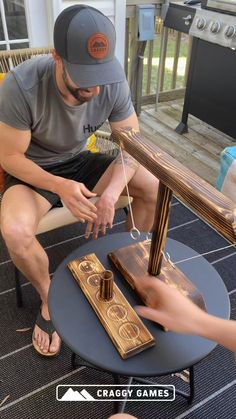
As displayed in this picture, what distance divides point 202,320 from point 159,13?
8.64ft

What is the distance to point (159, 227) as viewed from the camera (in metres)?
0.93

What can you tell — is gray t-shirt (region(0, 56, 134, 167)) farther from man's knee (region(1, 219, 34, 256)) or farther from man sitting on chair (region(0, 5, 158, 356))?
man's knee (region(1, 219, 34, 256))

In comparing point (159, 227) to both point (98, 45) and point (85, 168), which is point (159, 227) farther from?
point (85, 168)

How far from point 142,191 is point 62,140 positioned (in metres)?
0.36

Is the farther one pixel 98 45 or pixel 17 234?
pixel 17 234

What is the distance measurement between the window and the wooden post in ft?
6.18

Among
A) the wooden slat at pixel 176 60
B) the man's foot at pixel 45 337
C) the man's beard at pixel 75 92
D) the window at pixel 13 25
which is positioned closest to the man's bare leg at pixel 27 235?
the man's foot at pixel 45 337

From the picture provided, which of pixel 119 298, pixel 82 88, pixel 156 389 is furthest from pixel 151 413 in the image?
pixel 82 88

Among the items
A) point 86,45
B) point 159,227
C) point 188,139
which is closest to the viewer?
point 159,227

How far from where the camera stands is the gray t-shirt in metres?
1.23

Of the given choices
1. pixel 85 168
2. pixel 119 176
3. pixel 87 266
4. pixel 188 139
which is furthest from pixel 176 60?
pixel 87 266

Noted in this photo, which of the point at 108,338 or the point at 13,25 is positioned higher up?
the point at 13,25

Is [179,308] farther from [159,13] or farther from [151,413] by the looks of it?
[159,13]

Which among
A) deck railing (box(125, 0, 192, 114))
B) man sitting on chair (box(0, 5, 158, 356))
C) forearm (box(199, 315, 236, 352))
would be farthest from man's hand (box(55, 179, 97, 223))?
deck railing (box(125, 0, 192, 114))
